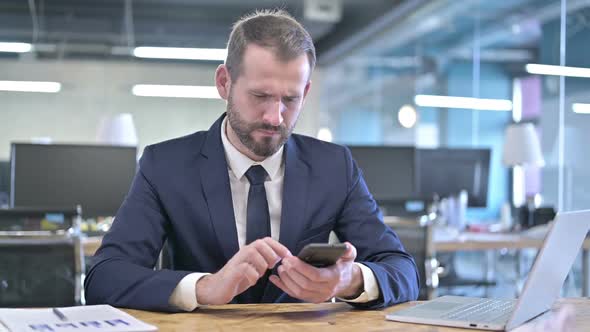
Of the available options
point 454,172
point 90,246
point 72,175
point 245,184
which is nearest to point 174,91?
point 454,172

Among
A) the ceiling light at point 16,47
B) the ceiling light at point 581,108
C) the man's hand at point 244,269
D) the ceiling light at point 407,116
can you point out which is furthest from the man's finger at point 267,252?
the ceiling light at point 16,47

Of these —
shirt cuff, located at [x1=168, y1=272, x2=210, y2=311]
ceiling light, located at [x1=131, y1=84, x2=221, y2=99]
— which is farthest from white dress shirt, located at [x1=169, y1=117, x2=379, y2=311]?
ceiling light, located at [x1=131, y1=84, x2=221, y2=99]

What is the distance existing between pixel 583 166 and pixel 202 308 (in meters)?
4.66

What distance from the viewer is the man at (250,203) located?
1.74 m

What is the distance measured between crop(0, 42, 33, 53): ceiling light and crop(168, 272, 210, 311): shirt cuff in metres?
10.2

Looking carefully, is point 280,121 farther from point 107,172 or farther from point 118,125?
point 118,125

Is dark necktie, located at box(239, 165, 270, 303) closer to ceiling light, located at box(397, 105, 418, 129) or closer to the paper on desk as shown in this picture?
the paper on desk

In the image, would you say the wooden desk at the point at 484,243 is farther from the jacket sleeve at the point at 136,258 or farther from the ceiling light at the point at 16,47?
the ceiling light at the point at 16,47

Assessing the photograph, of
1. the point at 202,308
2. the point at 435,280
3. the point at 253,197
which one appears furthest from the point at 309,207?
the point at 435,280

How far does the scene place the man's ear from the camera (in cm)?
194

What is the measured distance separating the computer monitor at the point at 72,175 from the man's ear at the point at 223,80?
2.63 meters

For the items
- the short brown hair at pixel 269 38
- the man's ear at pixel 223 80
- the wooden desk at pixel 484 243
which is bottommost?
the wooden desk at pixel 484 243

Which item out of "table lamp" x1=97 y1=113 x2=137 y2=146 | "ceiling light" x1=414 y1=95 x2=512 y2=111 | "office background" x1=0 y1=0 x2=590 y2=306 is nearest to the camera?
"table lamp" x1=97 y1=113 x2=137 y2=146

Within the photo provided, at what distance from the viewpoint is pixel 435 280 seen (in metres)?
4.10
